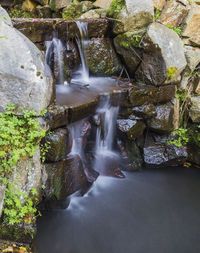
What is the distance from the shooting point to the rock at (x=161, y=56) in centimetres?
500

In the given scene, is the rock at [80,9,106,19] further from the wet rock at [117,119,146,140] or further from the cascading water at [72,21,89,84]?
the wet rock at [117,119,146,140]

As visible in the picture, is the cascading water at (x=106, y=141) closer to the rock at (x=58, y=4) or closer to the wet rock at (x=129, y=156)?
the wet rock at (x=129, y=156)

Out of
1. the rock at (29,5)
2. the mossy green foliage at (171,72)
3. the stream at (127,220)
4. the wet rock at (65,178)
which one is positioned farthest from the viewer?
the rock at (29,5)

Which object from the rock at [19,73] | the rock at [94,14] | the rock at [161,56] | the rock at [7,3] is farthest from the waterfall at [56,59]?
the rock at [7,3]

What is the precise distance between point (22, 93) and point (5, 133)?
63cm

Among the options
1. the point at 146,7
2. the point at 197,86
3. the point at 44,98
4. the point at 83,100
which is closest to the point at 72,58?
the point at 83,100

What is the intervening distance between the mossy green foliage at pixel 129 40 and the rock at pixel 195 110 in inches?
85.1

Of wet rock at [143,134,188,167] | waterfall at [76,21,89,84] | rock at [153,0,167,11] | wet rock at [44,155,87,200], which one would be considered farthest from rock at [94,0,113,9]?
Answer: wet rock at [44,155,87,200]

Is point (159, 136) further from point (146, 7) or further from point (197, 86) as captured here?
point (146, 7)

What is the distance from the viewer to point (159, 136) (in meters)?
5.77

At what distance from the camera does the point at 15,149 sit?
2.95 metres

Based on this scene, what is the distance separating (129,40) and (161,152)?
→ 9.74 ft

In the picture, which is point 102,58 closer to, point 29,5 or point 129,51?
point 129,51

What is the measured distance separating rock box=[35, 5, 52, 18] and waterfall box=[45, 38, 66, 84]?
13.4 feet
